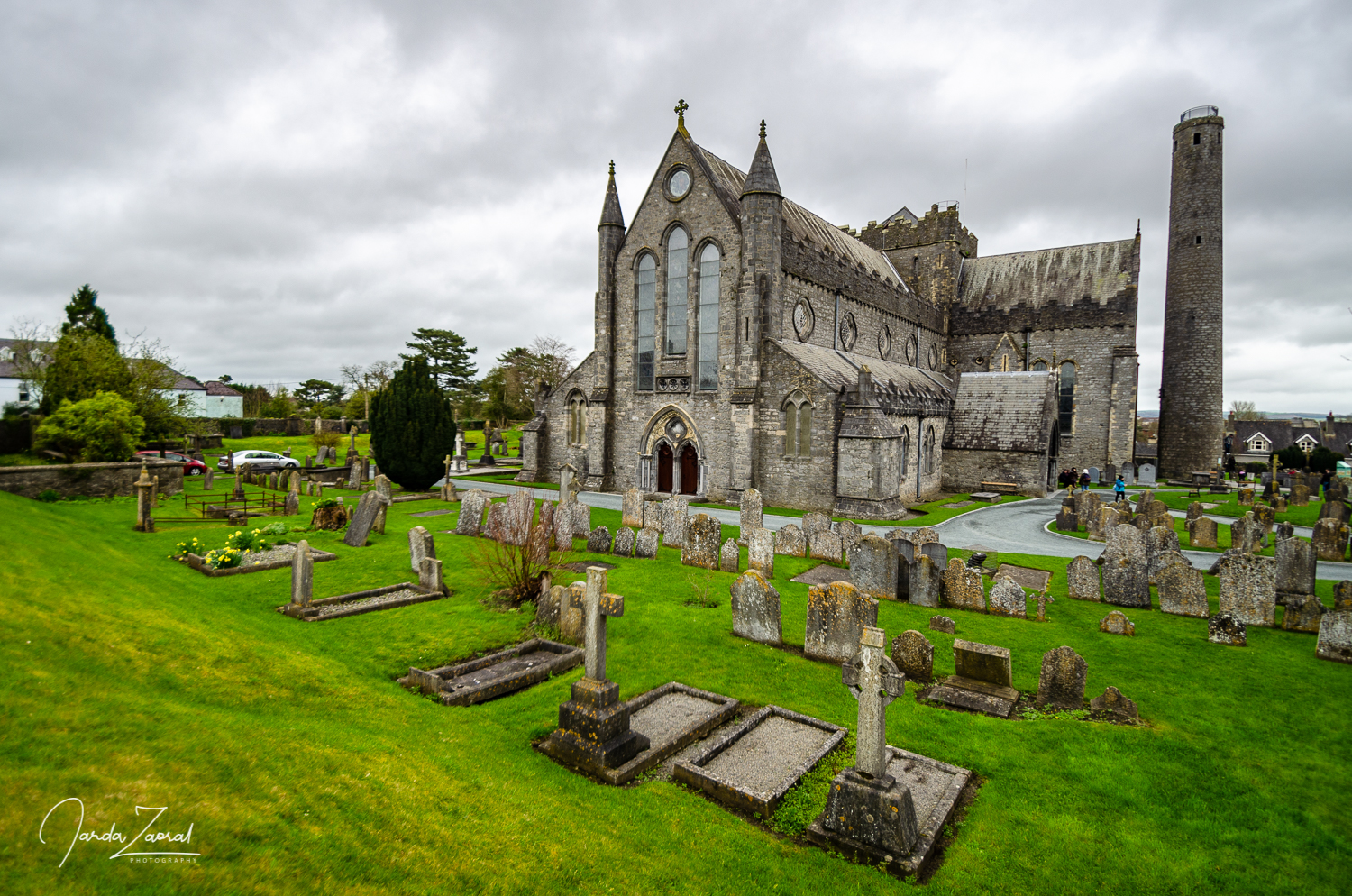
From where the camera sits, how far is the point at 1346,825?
498 centimetres

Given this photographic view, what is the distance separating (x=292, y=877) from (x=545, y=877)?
1.41 metres

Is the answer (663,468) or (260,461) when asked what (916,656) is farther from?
(260,461)

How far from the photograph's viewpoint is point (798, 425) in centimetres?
2164

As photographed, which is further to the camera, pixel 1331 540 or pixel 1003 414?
pixel 1003 414

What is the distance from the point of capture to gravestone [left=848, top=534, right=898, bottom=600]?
37.0 feet

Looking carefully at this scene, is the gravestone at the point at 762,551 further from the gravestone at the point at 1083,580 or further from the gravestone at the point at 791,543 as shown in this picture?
the gravestone at the point at 1083,580

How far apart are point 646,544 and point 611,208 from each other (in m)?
16.9

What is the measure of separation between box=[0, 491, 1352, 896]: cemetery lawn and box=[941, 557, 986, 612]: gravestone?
1301 mm

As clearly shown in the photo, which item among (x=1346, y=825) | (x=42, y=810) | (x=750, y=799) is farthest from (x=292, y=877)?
(x=1346, y=825)

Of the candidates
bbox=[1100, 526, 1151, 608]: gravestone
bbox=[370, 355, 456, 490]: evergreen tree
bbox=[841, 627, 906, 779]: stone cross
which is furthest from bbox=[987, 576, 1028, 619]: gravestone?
bbox=[370, 355, 456, 490]: evergreen tree

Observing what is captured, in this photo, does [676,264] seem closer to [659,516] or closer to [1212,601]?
[659,516]

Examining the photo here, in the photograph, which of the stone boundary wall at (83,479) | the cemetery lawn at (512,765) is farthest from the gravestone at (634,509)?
the stone boundary wall at (83,479)

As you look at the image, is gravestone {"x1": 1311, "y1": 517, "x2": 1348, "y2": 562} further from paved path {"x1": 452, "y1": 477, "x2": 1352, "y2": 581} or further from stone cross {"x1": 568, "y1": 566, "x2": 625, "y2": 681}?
stone cross {"x1": 568, "y1": 566, "x2": 625, "y2": 681}

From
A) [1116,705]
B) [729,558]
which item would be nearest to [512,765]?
[1116,705]
